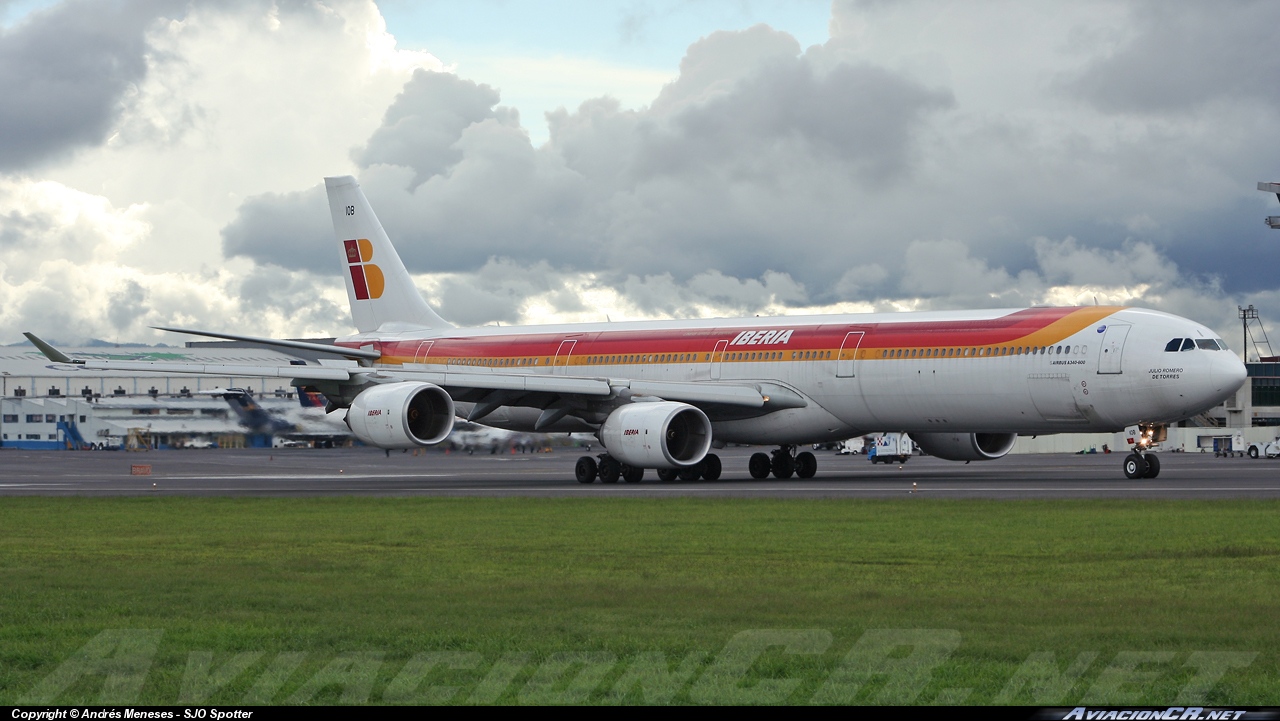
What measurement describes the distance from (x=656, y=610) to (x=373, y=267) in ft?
121

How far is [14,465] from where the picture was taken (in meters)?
58.0

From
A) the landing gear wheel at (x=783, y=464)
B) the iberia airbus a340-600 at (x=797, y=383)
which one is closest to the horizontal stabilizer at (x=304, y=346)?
the iberia airbus a340-600 at (x=797, y=383)

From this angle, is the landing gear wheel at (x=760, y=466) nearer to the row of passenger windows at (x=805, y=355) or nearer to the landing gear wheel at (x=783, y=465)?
the landing gear wheel at (x=783, y=465)

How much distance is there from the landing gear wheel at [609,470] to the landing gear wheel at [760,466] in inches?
169

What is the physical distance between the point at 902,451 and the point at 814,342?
2905cm

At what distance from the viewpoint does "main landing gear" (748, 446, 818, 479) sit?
39.0 metres

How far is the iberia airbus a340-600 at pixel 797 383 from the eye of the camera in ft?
104

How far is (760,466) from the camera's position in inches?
1547

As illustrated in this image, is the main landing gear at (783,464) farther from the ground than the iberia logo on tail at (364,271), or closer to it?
closer to it

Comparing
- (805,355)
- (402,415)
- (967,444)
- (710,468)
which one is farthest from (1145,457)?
(402,415)

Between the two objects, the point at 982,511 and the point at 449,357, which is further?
the point at 449,357
